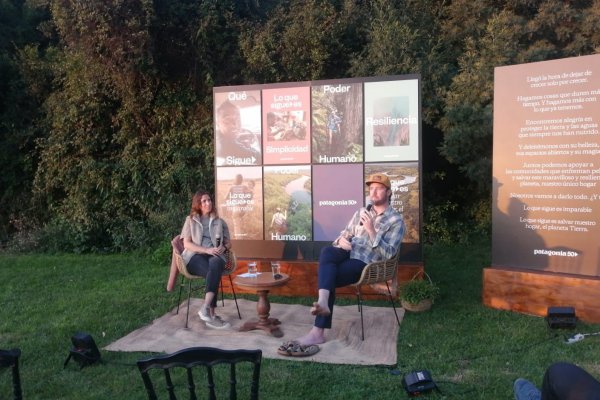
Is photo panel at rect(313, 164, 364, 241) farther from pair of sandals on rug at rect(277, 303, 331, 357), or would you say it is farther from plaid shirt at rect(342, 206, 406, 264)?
pair of sandals on rug at rect(277, 303, 331, 357)

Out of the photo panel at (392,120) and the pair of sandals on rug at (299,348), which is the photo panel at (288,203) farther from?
the pair of sandals on rug at (299,348)

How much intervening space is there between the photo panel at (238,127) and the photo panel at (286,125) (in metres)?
0.11

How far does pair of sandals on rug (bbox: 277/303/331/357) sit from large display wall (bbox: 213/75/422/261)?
6.06 feet

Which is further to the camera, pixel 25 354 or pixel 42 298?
pixel 42 298

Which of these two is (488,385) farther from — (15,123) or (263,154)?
(15,123)

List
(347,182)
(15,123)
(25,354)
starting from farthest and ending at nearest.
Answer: (15,123) < (347,182) < (25,354)

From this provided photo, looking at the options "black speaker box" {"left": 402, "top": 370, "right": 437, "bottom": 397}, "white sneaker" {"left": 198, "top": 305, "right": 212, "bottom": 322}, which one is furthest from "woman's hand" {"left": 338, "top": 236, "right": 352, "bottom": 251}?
"black speaker box" {"left": 402, "top": 370, "right": 437, "bottom": 397}

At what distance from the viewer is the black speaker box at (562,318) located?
4.55m

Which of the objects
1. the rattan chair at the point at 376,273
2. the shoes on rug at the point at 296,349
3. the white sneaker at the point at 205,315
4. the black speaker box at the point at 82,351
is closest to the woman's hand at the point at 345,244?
the rattan chair at the point at 376,273

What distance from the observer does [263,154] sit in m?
6.38

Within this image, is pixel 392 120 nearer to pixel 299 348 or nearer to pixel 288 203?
pixel 288 203

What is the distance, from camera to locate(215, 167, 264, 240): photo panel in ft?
21.1

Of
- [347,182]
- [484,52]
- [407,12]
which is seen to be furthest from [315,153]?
[407,12]

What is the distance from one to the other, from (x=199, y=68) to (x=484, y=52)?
15.4 ft
